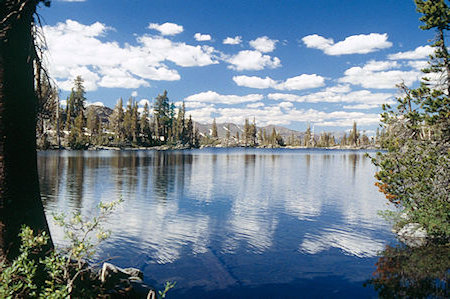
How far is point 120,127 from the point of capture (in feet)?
418

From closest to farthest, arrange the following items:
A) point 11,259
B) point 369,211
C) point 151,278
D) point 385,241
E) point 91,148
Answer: point 11,259, point 151,278, point 385,241, point 369,211, point 91,148

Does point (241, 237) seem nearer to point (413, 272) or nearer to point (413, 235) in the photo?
point (413, 272)

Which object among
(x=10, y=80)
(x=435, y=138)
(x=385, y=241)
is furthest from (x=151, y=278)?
(x=435, y=138)

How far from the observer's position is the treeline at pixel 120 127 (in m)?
107

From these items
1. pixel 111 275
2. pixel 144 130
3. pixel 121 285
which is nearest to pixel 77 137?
pixel 144 130

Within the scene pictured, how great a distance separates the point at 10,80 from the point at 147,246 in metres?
9.01

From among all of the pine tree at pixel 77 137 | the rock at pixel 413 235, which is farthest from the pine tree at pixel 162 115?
the rock at pixel 413 235

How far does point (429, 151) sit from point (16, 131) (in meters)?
15.3

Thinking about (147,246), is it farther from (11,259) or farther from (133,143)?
(133,143)

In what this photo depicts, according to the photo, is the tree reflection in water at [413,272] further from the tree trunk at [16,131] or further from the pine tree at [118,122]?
the pine tree at [118,122]

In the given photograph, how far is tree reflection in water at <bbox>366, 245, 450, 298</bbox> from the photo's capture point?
10023mm

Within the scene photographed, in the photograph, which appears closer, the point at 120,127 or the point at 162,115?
the point at 120,127

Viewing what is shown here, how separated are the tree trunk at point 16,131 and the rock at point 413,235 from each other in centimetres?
1519

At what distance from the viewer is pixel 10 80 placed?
6.54 meters
